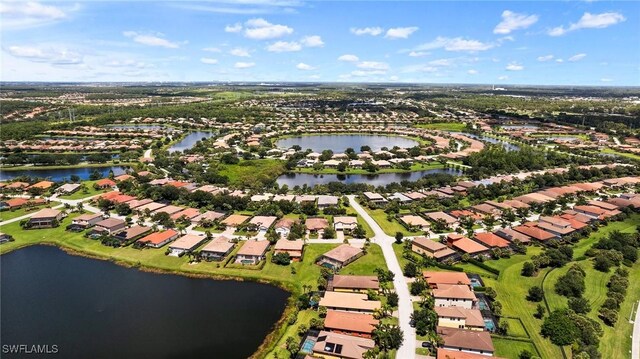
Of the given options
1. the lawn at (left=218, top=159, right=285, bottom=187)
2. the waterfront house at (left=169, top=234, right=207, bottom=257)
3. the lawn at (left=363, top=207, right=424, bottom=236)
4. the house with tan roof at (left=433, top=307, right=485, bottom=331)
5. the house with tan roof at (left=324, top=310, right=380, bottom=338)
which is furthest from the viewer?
the lawn at (left=218, top=159, right=285, bottom=187)

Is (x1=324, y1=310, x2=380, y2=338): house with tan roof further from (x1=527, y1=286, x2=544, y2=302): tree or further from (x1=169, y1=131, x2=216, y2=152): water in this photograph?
(x1=169, y1=131, x2=216, y2=152): water

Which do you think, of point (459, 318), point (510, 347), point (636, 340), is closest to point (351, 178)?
point (459, 318)

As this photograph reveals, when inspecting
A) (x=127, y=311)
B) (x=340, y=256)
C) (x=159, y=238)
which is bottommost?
(x=127, y=311)

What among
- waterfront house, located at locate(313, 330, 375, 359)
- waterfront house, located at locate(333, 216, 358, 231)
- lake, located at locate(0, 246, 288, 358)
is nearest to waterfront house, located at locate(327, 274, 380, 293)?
lake, located at locate(0, 246, 288, 358)

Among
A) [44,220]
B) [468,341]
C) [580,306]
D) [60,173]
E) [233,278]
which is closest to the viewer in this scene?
[468,341]

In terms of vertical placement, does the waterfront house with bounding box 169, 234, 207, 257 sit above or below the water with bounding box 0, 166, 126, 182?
below

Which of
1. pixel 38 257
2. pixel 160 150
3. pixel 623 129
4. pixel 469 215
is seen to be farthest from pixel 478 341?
pixel 623 129

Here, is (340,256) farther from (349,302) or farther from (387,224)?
(387,224)
